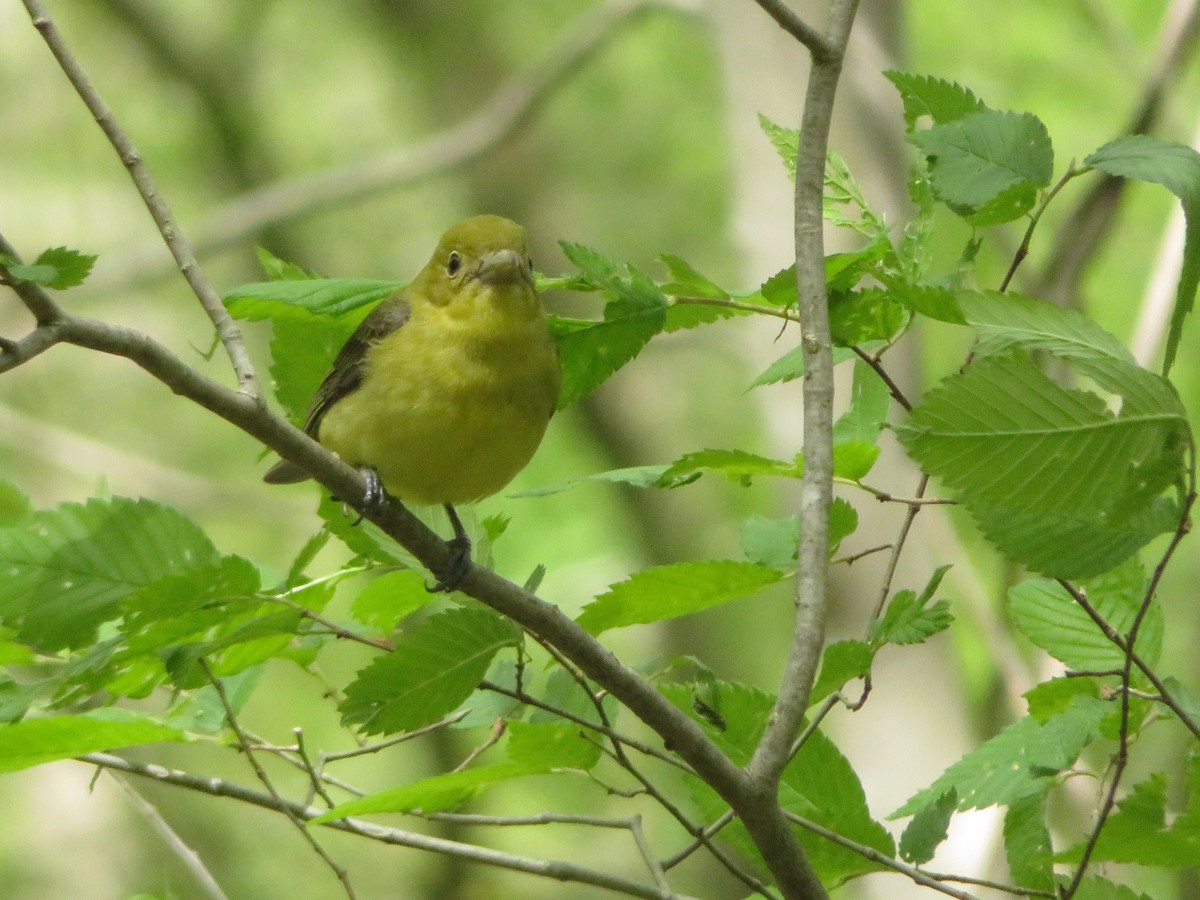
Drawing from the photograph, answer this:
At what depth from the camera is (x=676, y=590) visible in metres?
2.44

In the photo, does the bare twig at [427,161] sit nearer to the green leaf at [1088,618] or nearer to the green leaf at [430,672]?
the green leaf at [1088,618]

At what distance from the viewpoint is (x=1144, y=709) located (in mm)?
2455

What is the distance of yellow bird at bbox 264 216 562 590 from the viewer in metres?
3.87

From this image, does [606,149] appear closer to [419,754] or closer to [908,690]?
[419,754]

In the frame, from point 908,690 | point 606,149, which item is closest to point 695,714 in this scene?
point 908,690

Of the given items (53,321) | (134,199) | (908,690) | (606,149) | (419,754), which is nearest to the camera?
(53,321)

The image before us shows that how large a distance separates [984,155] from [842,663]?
92 centimetres

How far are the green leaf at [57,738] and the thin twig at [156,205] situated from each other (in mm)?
602

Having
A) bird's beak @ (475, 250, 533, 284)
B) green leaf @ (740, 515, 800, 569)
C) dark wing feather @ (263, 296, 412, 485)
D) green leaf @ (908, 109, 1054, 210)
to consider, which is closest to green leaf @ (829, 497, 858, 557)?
green leaf @ (740, 515, 800, 569)

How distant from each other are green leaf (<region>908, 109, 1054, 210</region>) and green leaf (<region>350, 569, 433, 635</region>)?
52.1 inches

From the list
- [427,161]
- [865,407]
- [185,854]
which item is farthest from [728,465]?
[427,161]

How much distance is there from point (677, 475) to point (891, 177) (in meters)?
4.41

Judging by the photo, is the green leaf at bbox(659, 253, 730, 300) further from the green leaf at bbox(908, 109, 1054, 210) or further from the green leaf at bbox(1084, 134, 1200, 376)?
the green leaf at bbox(1084, 134, 1200, 376)

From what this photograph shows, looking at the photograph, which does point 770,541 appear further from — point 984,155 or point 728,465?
point 984,155
